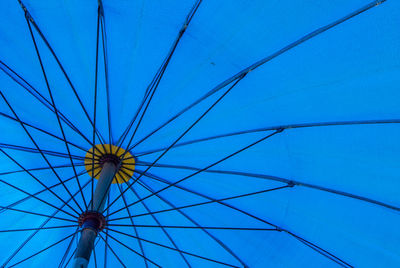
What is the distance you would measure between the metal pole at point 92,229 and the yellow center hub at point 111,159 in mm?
136

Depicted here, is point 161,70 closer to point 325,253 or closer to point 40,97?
point 40,97

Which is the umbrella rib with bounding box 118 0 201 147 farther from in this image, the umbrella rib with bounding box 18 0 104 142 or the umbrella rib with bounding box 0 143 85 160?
the umbrella rib with bounding box 0 143 85 160

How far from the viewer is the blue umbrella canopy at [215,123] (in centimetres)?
354

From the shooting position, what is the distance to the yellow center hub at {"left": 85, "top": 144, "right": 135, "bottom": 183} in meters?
5.08

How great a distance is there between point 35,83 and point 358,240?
448cm

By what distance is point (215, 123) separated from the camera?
4.50 metres

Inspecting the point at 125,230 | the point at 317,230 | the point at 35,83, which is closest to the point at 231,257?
the point at 317,230

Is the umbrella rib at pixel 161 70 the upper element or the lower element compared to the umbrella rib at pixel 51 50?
upper

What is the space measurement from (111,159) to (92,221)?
4.08 ft

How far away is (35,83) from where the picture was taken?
4402mm

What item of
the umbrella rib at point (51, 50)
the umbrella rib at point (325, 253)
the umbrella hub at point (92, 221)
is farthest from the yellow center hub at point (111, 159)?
the umbrella rib at point (325, 253)

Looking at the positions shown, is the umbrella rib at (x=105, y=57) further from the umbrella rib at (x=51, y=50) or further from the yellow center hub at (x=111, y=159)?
the umbrella rib at (x=51, y=50)

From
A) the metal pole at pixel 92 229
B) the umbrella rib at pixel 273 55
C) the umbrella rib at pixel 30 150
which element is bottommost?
the metal pole at pixel 92 229

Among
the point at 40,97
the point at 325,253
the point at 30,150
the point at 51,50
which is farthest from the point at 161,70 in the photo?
the point at 325,253
